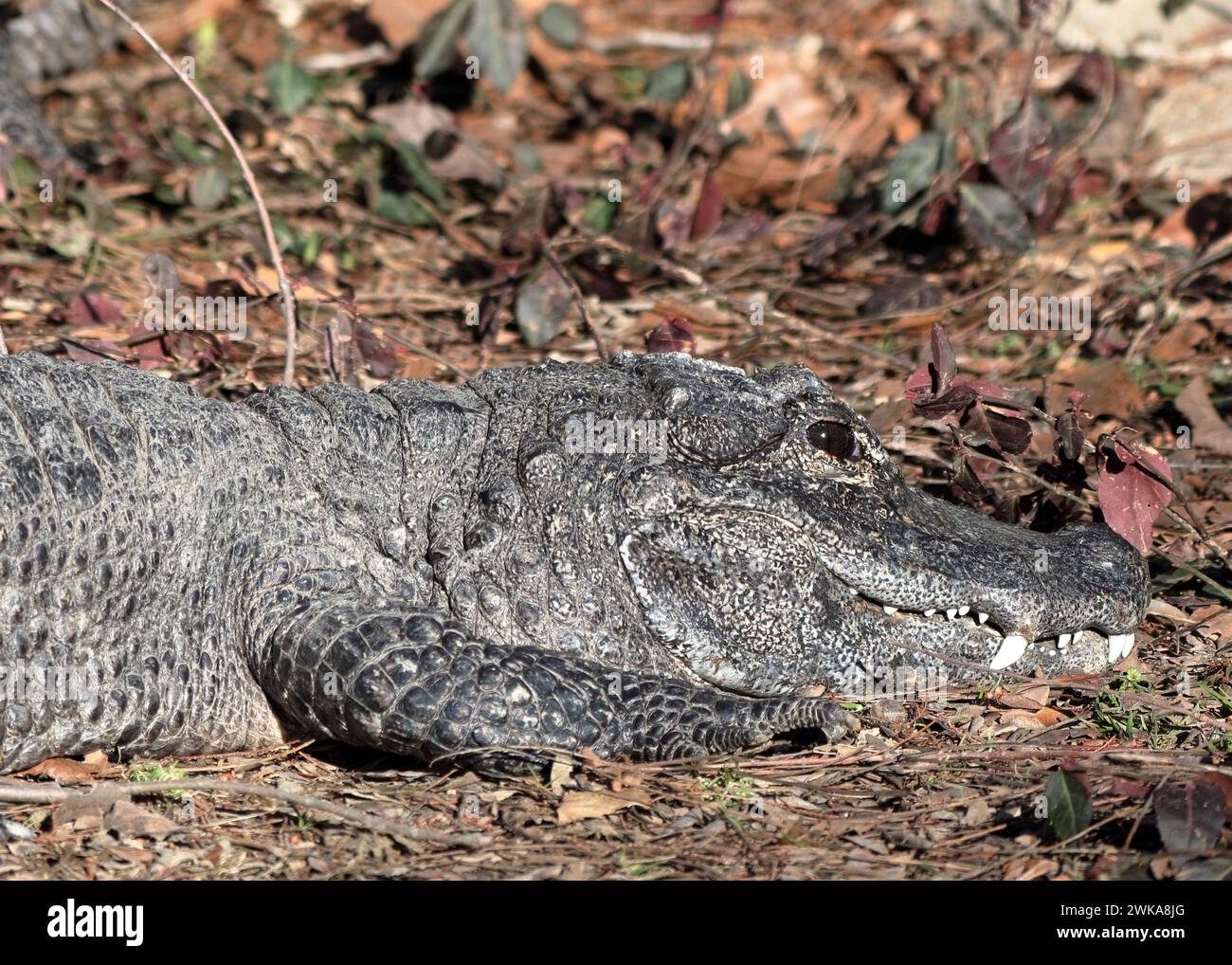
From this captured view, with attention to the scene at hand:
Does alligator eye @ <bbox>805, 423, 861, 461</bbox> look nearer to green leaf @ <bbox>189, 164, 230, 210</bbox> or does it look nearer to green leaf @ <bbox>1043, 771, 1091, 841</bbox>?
green leaf @ <bbox>1043, 771, 1091, 841</bbox>

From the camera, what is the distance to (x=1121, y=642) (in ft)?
13.1

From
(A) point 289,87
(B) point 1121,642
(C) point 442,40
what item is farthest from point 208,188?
(B) point 1121,642

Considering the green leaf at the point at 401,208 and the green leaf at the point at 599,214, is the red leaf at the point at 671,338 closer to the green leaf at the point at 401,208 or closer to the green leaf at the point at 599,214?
the green leaf at the point at 599,214

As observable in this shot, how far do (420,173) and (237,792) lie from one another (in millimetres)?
3922

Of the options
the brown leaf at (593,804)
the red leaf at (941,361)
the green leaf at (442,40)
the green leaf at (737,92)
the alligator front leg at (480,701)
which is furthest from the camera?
the green leaf at (442,40)

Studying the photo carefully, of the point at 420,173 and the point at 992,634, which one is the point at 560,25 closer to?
the point at 420,173

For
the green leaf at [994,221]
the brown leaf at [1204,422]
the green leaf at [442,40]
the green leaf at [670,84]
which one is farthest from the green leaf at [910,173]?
the green leaf at [442,40]

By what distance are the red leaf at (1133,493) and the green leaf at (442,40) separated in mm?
4497

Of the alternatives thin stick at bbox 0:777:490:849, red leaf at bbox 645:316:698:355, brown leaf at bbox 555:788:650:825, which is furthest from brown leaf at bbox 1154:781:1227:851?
red leaf at bbox 645:316:698:355

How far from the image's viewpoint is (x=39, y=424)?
3609mm

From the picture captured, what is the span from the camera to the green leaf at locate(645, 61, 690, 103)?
285 inches

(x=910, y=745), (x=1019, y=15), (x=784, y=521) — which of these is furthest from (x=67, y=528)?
(x=1019, y=15)

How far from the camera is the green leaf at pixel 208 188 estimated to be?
6461mm
